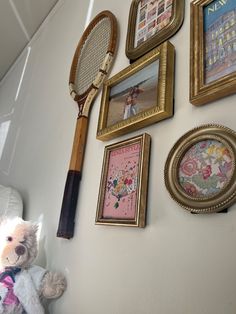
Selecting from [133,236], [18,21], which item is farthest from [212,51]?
[18,21]

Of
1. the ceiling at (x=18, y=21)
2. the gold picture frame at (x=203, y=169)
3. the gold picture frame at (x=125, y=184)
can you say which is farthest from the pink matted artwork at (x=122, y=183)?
the ceiling at (x=18, y=21)

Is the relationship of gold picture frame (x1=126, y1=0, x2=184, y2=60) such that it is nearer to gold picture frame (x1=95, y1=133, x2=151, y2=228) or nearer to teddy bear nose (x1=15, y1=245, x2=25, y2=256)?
gold picture frame (x1=95, y1=133, x2=151, y2=228)

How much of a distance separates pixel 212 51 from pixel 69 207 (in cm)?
58

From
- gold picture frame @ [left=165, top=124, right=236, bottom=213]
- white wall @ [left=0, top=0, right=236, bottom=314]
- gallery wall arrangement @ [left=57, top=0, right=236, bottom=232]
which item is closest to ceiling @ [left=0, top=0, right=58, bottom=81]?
white wall @ [left=0, top=0, right=236, bottom=314]

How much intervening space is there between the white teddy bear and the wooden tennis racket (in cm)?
11

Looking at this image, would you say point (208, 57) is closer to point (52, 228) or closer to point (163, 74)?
point (163, 74)

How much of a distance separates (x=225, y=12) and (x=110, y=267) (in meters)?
0.66

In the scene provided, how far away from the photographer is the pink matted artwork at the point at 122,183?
610mm

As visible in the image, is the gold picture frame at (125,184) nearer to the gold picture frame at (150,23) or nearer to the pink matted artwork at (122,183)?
the pink matted artwork at (122,183)

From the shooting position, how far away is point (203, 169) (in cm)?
49

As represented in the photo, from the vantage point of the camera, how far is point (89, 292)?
65 centimetres

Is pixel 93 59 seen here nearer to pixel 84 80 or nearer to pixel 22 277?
pixel 84 80

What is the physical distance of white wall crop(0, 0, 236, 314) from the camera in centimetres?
45

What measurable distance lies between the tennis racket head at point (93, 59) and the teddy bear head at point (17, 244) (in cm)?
44
